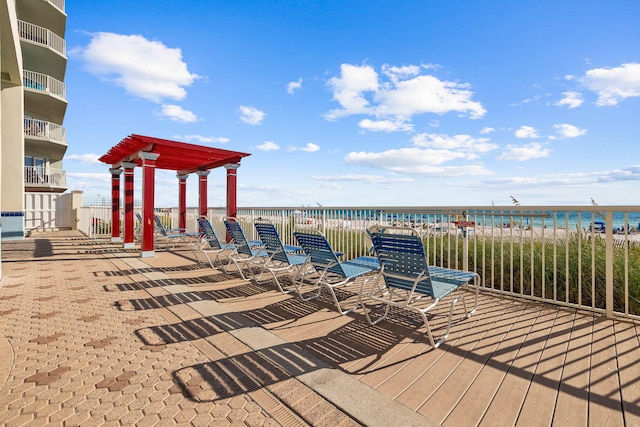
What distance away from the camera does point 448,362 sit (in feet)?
8.29

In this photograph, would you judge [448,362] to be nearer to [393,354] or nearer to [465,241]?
[393,354]

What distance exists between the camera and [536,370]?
239 cm

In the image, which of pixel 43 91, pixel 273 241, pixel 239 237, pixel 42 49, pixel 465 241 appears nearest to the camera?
pixel 465 241

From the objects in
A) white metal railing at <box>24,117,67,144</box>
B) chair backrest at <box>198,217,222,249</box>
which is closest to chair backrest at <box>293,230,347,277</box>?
chair backrest at <box>198,217,222,249</box>

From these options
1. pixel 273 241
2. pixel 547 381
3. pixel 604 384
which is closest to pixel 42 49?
pixel 273 241

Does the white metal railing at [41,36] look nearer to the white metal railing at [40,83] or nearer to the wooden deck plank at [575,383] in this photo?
the white metal railing at [40,83]

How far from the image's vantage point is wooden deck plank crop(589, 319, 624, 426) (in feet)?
6.09

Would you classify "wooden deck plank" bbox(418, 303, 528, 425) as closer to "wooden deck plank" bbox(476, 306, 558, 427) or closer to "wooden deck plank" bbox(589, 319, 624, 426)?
"wooden deck plank" bbox(476, 306, 558, 427)

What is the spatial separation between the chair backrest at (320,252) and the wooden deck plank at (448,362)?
4.76 feet

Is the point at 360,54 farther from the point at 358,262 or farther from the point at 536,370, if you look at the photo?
the point at 536,370

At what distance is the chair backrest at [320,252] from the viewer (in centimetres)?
396

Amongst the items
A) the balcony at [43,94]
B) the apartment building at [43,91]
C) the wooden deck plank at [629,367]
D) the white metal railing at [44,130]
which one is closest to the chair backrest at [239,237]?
the wooden deck plank at [629,367]

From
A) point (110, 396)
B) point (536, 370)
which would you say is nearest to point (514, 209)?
point (536, 370)

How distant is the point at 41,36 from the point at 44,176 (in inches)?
333
